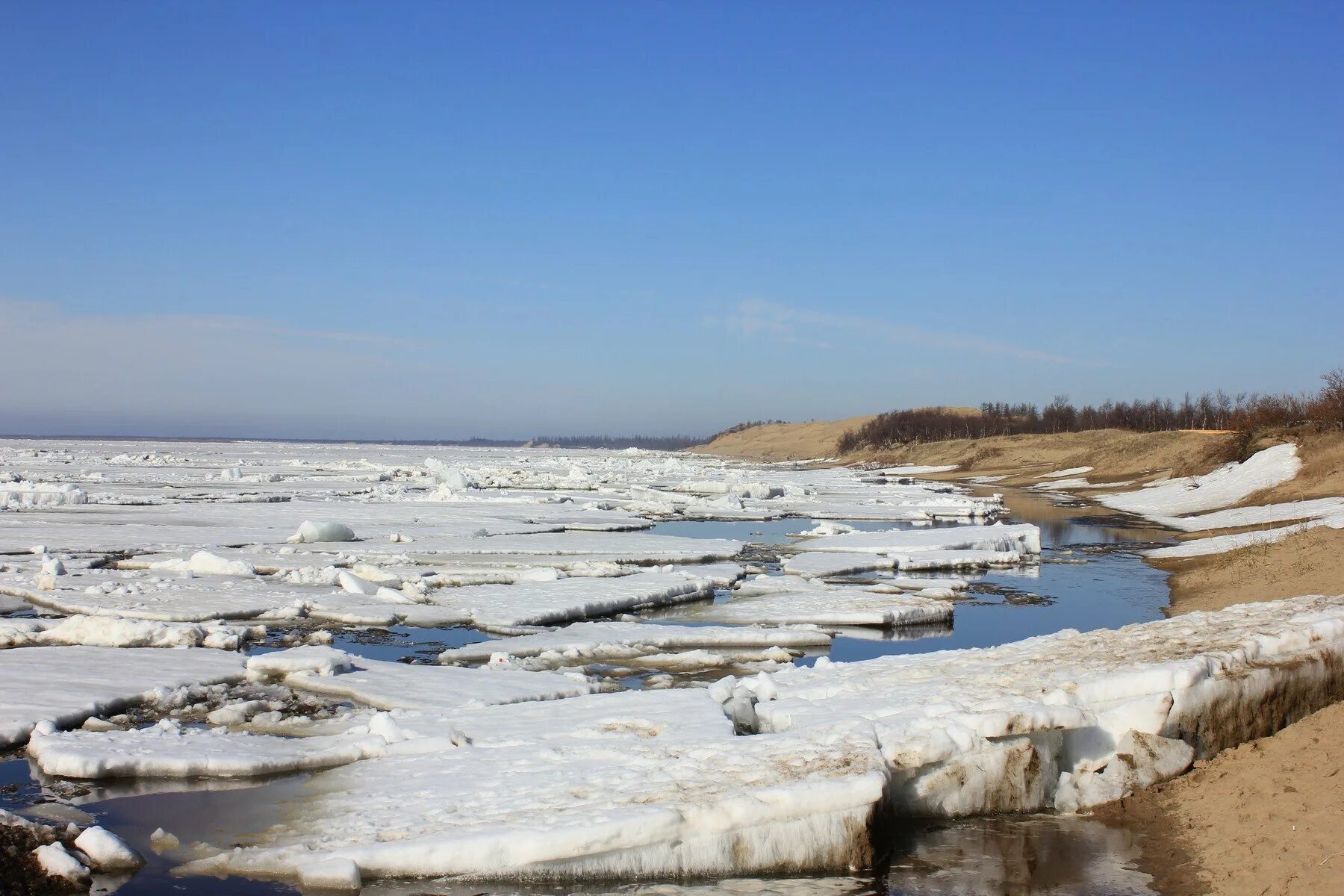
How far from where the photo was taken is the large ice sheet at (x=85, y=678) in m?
6.88

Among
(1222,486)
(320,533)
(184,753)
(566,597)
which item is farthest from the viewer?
(1222,486)

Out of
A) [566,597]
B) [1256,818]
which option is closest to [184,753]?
[1256,818]

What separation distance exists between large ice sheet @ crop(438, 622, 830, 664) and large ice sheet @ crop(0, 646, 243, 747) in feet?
6.98

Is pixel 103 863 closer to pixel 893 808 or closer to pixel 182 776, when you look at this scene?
pixel 182 776

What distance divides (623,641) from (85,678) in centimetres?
472

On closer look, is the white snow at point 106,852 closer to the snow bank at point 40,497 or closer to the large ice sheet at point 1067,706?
the large ice sheet at point 1067,706

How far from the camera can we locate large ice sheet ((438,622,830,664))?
958cm

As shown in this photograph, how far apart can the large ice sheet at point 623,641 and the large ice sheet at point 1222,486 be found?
21.0 m

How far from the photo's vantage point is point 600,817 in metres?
4.86

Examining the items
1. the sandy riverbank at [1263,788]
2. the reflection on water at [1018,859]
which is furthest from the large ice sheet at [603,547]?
the reflection on water at [1018,859]

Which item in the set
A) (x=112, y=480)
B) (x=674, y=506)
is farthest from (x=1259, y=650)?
(x=112, y=480)

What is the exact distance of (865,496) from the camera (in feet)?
120

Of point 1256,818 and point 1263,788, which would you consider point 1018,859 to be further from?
point 1263,788

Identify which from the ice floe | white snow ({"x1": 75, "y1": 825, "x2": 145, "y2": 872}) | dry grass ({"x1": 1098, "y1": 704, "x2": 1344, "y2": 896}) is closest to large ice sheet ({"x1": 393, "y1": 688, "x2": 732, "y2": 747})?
white snow ({"x1": 75, "y1": 825, "x2": 145, "y2": 872})
